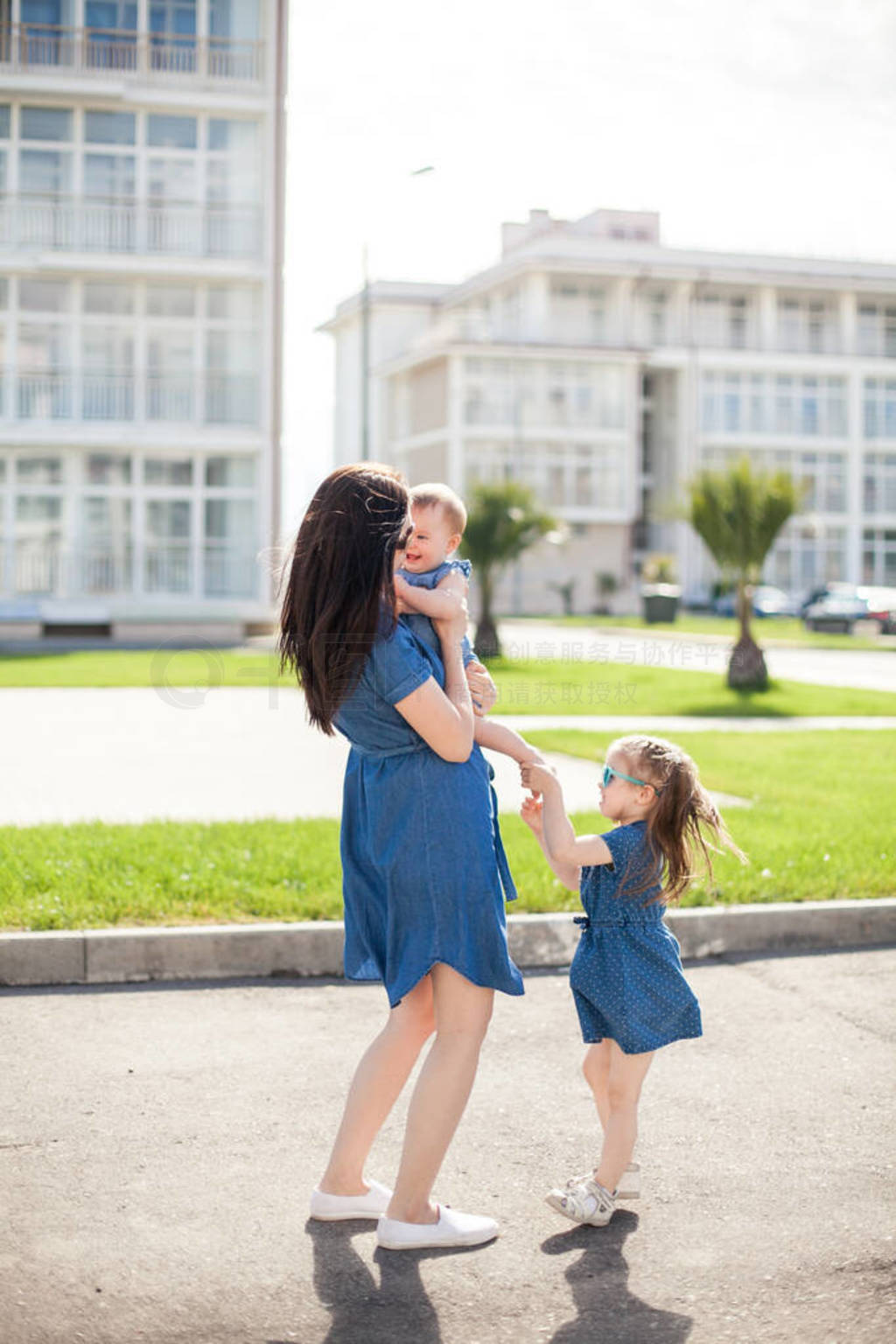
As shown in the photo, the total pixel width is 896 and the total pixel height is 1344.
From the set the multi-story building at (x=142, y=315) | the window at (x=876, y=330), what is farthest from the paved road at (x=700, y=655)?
the window at (x=876, y=330)

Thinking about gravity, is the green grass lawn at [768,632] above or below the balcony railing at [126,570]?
below

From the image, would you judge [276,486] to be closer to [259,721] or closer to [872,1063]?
[259,721]

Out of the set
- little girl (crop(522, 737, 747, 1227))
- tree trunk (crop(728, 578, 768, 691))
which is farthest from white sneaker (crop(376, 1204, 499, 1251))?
tree trunk (crop(728, 578, 768, 691))

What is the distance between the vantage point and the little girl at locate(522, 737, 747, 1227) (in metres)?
3.77

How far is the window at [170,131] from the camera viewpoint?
115ft

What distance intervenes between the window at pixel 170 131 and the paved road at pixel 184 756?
65.4 ft

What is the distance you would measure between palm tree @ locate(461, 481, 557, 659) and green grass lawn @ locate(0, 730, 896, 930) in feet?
57.6

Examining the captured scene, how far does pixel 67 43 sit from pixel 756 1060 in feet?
115

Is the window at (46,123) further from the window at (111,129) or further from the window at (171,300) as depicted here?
the window at (171,300)

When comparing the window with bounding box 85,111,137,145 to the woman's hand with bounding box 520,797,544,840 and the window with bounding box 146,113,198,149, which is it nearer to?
the window with bounding box 146,113,198,149

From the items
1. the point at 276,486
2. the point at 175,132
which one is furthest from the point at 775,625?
the point at 175,132

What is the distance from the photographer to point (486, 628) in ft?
89.8

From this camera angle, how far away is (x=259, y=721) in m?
16.0

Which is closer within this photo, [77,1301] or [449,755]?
[77,1301]
